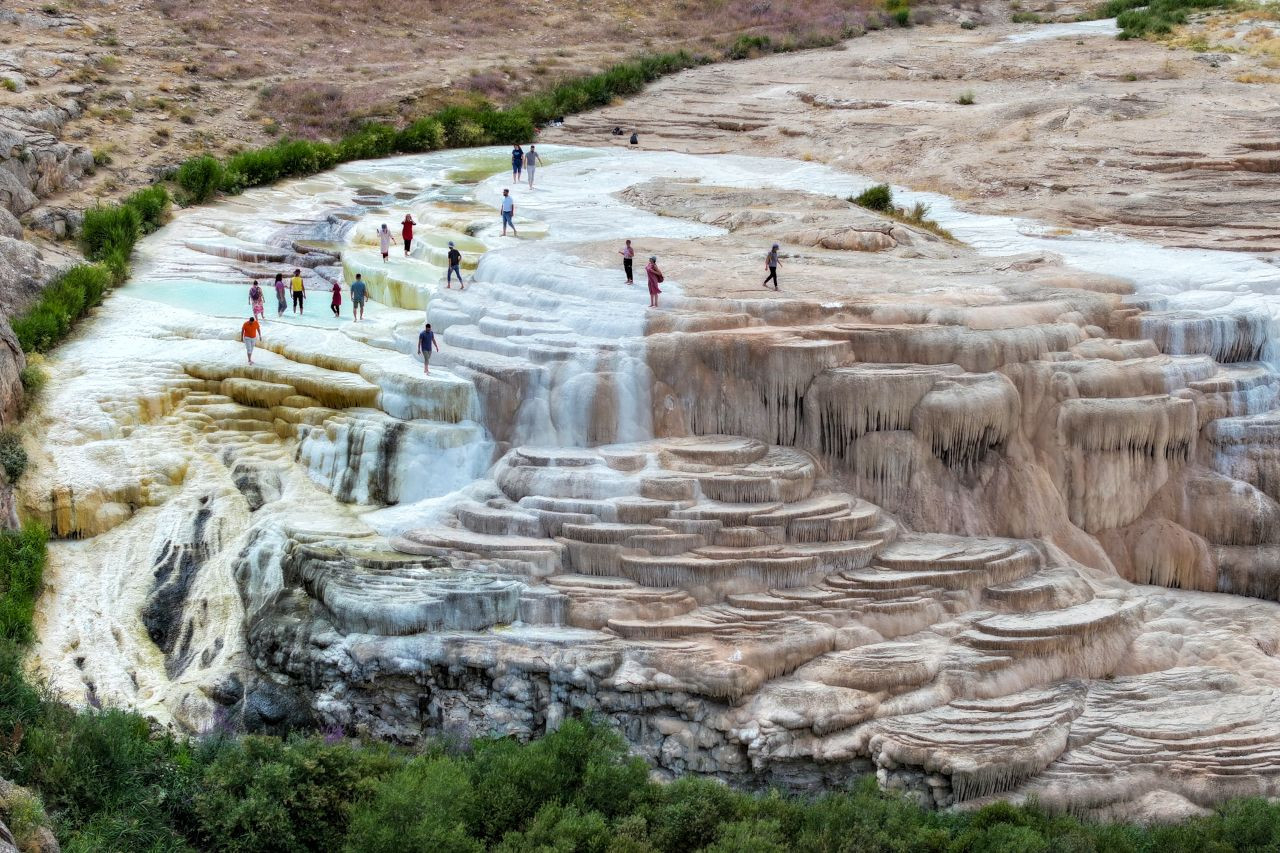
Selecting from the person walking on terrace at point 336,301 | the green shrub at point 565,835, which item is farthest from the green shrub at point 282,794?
the person walking on terrace at point 336,301

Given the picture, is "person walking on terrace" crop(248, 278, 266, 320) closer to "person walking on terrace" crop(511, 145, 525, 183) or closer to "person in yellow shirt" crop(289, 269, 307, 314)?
"person in yellow shirt" crop(289, 269, 307, 314)

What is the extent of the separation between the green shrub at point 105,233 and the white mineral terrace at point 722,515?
1.65 metres

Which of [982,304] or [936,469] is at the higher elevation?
[982,304]

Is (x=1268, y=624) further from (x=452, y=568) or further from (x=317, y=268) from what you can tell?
(x=317, y=268)

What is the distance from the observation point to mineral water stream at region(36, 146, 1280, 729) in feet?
49.2

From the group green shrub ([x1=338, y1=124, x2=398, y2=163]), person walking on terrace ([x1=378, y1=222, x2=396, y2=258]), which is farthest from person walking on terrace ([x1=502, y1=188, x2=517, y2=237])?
green shrub ([x1=338, y1=124, x2=398, y2=163])

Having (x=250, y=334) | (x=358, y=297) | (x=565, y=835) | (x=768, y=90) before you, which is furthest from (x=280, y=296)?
(x=768, y=90)

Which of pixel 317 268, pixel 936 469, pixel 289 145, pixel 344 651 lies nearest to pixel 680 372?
pixel 936 469

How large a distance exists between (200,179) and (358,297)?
25.2 feet

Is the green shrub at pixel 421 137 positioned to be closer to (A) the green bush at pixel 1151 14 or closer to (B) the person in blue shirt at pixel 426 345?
(B) the person in blue shirt at pixel 426 345

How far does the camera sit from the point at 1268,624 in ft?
50.6

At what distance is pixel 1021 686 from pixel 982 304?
17.7 feet

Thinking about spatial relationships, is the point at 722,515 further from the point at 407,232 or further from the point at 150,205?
the point at 150,205

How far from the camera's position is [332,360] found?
1773 cm
